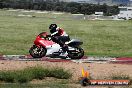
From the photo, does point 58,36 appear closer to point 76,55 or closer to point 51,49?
point 51,49

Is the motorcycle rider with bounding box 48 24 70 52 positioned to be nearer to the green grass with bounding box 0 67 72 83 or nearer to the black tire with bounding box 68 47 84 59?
the black tire with bounding box 68 47 84 59

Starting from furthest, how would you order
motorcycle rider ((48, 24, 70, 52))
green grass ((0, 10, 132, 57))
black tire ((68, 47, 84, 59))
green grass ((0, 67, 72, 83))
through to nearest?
green grass ((0, 10, 132, 57))
black tire ((68, 47, 84, 59))
motorcycle rider ((48, 24, 70, 52))
green grass ((0, 67, 72, 83))

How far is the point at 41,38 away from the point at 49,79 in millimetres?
5804

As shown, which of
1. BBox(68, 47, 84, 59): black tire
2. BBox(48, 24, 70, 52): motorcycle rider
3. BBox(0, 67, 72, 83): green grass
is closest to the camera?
BBox(0, 67, 72, 83): green grass

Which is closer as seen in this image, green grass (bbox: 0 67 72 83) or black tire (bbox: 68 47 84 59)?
green grass (bbox: 0 67 72 83)

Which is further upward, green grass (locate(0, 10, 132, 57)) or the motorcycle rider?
the motorcycle rider

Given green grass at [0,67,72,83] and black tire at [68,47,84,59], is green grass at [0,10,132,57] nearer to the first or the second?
black tire at [68,47,84,59]

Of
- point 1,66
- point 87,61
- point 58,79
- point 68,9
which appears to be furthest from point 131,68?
point 68,9

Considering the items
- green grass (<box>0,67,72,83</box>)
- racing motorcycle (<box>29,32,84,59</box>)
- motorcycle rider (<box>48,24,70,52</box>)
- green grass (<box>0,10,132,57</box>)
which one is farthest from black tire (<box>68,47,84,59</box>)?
green grass (<box>0,67,72,83</box>)

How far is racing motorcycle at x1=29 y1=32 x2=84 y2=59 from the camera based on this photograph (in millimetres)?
19266

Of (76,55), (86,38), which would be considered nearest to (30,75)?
(76,55)

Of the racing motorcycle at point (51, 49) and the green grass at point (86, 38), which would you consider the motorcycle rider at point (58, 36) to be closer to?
the racing motorcycle at point (51, 49)

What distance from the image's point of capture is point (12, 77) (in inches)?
514

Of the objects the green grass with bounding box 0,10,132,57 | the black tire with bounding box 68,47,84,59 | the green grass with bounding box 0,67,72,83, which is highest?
the green grass with bounding box 0,67,72,83
